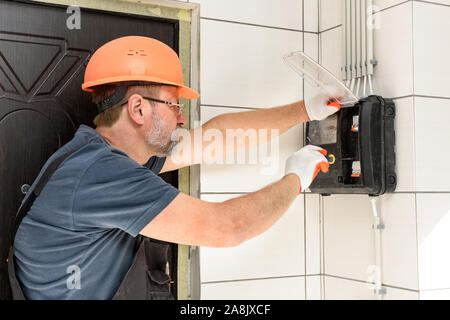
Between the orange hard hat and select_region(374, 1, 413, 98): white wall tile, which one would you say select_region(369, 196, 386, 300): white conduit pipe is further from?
the orange hard hat

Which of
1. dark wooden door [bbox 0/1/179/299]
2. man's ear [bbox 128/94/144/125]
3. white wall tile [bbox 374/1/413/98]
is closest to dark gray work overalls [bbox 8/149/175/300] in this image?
man's ear [bbox 128/94/144/125]

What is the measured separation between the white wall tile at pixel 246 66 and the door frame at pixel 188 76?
0.04 m

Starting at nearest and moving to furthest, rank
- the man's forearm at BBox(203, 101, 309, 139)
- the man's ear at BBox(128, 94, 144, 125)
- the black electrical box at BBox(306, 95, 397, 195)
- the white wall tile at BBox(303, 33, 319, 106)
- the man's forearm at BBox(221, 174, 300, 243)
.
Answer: the man's forearm at BBox(221, 174, 300, 243) → the man's ear at BBox(128, 94, 144, 125) → the black electrical box at BBox(306, 95, 397, 195) → the man's forearm at BBox(203, 101, 309, 139) → the white wall tile at BBox(303, 33, 319, 106)

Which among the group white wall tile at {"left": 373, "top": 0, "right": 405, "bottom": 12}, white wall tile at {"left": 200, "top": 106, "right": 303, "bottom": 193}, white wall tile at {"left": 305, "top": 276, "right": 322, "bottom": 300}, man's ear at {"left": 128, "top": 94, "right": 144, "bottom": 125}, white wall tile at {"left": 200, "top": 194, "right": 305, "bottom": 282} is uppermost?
white wall tile at {"left": 373, "top": 0, "right": 405, "bottom": 12}

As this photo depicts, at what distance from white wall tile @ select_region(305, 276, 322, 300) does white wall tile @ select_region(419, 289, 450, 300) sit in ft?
2.03

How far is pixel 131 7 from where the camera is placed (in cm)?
220

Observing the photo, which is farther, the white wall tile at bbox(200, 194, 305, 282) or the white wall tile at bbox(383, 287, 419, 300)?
the white wall tile at bbox(200, 194, 305, 282)

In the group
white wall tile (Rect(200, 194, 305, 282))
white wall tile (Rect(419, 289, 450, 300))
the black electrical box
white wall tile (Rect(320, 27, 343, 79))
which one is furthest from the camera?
white wall tile (Rect(320, 27, 343, 79))

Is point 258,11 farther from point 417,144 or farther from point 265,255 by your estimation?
point 265,255

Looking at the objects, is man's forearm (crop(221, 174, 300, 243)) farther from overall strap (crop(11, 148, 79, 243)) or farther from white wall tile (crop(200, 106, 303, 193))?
white wall tile (crop(200, 106, 303, 193))

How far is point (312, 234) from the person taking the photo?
2490 millimetres

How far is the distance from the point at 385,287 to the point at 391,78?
2.87 ft

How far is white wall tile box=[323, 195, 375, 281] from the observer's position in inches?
87.3

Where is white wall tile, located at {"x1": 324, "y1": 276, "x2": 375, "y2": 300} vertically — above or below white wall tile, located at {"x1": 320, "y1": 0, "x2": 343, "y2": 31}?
below
